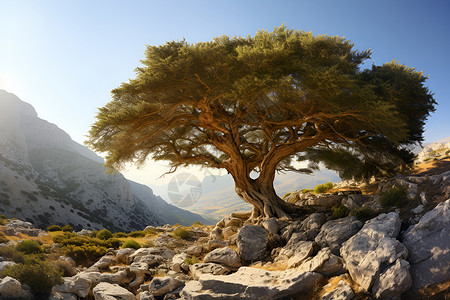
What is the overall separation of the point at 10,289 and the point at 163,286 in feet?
12.0


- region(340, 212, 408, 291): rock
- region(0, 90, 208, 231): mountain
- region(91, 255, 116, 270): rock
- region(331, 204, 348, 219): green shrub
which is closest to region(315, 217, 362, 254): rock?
region(340, 212, 408, 291): rock

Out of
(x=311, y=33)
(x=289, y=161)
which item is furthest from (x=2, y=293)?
(x=289, y=161)

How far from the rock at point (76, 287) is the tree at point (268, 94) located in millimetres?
→ 5792

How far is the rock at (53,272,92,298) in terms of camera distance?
673cm

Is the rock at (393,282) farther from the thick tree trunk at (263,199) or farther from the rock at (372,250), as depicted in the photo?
the thick tree trunk at (263,199)

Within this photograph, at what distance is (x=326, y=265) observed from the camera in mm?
6797

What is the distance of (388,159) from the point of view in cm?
1417

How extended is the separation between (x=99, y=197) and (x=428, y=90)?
229 ft

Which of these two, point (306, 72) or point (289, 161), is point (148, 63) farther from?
point (289, 161)

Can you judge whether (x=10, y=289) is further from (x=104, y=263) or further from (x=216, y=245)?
(x=216, y=245)

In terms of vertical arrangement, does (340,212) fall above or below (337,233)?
above

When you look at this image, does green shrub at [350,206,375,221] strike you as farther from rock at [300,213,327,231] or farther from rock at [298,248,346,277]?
rock at [298,248,346,277]

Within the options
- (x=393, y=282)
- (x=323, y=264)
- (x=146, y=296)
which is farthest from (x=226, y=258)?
(x=393, y=282)

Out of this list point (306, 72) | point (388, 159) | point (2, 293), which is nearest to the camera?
point (2, 293)
